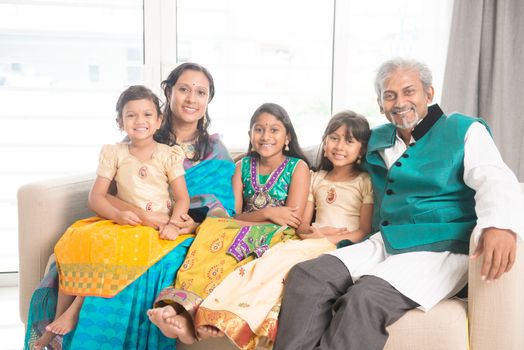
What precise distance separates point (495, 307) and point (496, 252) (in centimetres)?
16

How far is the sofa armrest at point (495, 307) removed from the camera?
5.27ft

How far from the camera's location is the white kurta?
5.47 ft

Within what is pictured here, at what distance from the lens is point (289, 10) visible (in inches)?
143

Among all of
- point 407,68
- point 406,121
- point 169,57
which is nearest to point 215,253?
point 406,121

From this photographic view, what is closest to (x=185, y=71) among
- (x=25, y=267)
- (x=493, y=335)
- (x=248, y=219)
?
(x=248, y=219)

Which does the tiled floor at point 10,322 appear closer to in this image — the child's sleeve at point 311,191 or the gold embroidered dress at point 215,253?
the gold embroidered dress at point 215,253

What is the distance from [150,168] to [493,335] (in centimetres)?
126

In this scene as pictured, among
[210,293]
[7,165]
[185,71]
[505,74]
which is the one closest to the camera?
[210,293]

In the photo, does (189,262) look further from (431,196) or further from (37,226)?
(431,196)

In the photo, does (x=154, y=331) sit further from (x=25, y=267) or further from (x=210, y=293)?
(x=25, y=267)

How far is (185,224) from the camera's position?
2.12 metres

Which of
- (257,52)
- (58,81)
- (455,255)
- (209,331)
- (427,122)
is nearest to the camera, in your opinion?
(209,331)

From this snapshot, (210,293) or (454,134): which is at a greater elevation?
(454,134)

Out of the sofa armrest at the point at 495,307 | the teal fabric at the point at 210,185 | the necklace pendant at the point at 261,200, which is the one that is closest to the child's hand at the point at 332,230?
the necklace pendant at the point at 261,200
